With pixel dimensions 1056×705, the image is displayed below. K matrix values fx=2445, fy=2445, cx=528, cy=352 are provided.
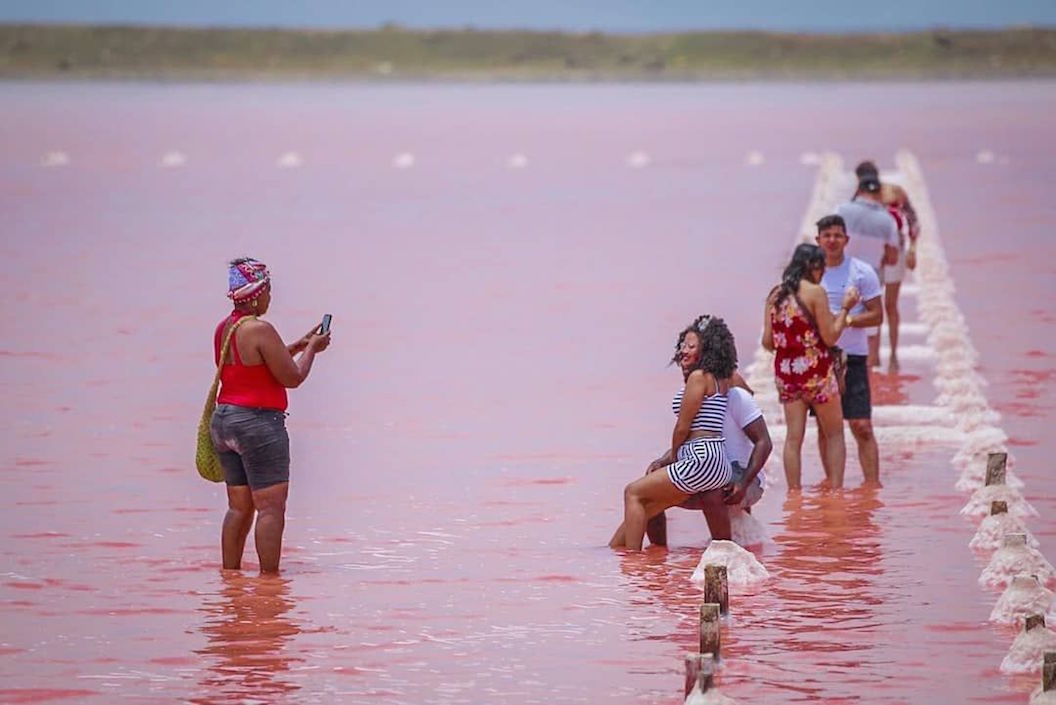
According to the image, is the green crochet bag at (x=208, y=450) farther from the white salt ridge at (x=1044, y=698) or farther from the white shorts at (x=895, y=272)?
the white shorts at (x=895, y=272)

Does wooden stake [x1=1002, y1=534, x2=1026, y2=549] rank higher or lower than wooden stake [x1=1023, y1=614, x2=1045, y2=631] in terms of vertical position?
higher

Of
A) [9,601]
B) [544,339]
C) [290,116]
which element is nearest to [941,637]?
[9,601]

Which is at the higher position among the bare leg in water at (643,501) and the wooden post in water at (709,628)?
the bare leg in water at (643,501)

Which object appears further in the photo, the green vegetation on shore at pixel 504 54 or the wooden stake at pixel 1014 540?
the green vegetation on shore at pixel 504 54

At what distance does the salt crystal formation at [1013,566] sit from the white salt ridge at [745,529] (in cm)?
104

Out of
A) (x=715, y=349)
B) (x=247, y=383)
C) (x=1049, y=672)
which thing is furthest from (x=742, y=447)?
(x=1049, y=672)

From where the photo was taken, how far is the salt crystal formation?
33.6ft

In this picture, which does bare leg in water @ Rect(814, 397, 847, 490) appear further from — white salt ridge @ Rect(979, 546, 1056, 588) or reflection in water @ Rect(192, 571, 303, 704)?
reflection in water @ Rect(192, 571, 303, 704)

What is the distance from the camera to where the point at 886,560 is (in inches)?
423

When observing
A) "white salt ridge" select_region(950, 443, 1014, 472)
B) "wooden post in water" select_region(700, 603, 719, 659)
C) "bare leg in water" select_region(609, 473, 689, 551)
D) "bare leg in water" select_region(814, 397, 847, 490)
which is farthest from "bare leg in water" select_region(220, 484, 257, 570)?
"white salt ridge" select_region(950, 443, 1014, 472)

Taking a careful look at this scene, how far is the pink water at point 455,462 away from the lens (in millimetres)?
9148

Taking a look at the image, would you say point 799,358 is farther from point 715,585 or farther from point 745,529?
point 715,585

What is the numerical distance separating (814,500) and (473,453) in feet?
8.25

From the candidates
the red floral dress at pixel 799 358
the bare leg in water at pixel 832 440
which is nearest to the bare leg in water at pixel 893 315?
the bare leg in water at pixel 832 440
